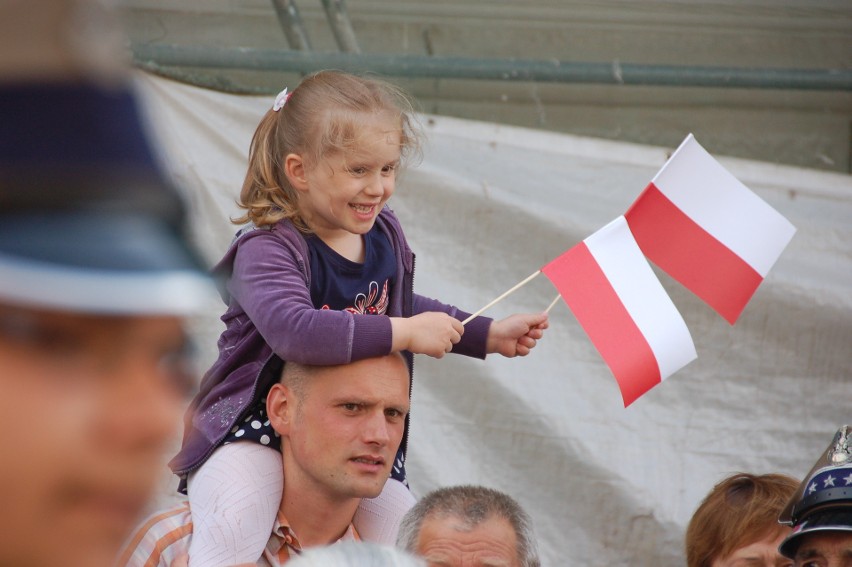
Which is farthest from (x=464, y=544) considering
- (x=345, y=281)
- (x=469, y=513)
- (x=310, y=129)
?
(x=310, y=129)

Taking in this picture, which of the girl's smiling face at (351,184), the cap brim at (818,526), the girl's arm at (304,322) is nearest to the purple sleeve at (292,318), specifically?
the girl's arm at (304,322)

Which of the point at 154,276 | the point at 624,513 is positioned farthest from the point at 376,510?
the point at 154,276

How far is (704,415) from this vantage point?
350 centimetres

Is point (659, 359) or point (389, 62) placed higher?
point (389, 62)

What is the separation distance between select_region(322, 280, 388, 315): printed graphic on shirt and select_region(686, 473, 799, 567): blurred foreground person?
92 centimetres

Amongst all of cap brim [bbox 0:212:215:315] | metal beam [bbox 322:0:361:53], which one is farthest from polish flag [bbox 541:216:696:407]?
cap brim [bbox 0:212:215:315]

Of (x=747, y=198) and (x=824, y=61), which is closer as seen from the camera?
(x=747, y=198)

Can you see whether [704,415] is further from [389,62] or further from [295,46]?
[295,46]

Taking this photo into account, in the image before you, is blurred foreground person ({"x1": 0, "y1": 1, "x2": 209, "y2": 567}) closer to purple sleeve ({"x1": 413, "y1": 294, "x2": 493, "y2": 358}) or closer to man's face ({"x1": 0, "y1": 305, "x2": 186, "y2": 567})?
man's face ({"x1": 0, "y1": 305, "x2": 186, "y2": 567})

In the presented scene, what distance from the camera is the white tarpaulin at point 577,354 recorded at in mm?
3434

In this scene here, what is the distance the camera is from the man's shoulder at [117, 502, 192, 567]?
2277 mm

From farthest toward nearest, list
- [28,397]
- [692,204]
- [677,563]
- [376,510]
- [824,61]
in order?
1. [824,61]
2. [677,563]
3. [692,204]
4. [376,510]
5. [28,397]

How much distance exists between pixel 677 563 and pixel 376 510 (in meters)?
1.21

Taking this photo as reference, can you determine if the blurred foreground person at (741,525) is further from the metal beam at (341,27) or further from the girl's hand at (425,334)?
the metal beam at (341,27)
